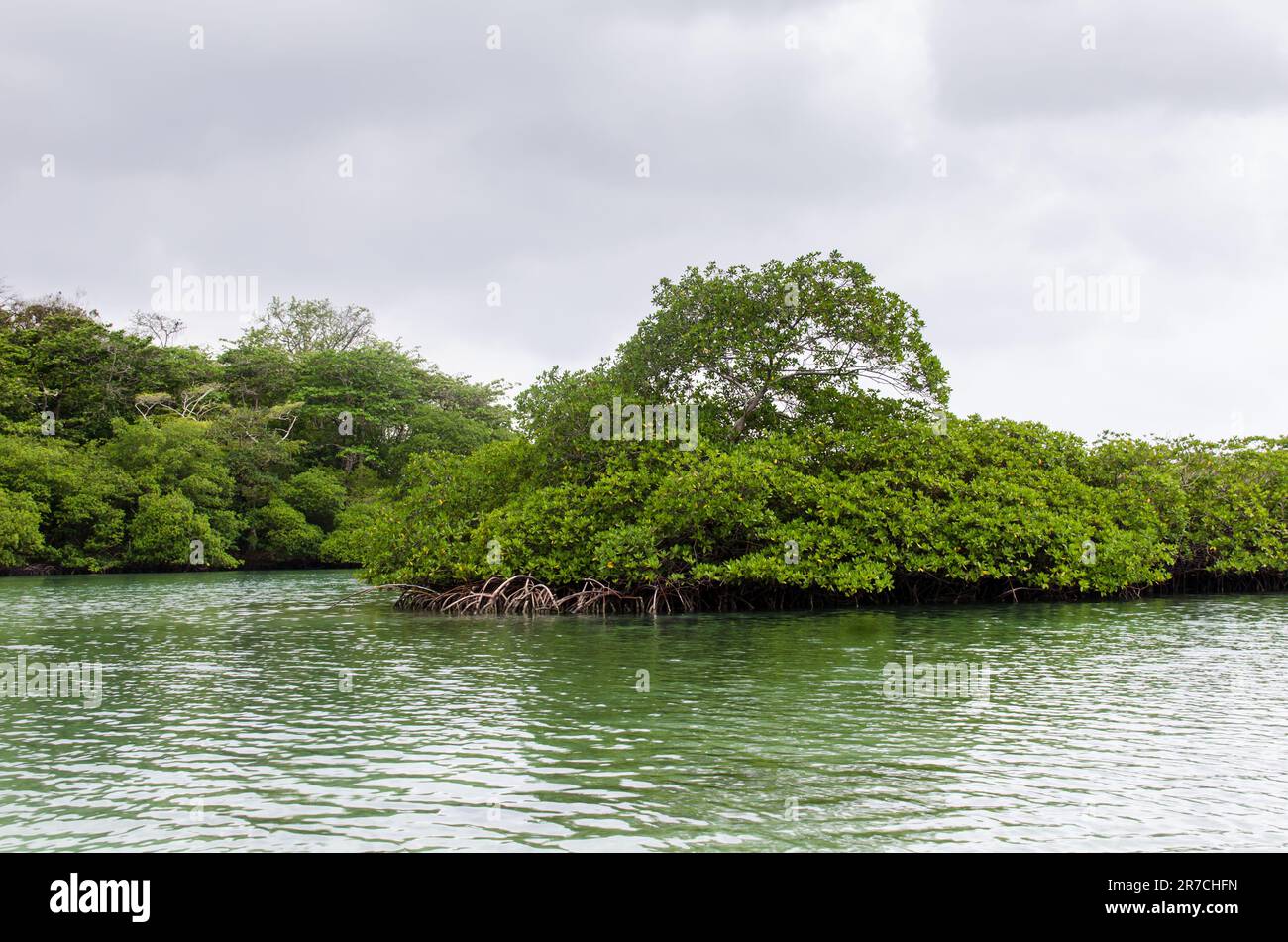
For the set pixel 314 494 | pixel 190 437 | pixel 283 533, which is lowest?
pixel 283 533

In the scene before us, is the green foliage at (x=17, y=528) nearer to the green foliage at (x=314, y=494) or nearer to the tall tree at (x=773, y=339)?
the green foliage at (x=314, y=494)

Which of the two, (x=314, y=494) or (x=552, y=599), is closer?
(x=552, y=599)

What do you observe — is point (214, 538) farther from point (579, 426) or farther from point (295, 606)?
point (579, 426)

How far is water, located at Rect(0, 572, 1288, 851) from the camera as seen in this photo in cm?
734

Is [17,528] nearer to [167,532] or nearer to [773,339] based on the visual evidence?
[167,532]

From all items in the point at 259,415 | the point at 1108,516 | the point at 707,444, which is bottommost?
the point at 1108,516

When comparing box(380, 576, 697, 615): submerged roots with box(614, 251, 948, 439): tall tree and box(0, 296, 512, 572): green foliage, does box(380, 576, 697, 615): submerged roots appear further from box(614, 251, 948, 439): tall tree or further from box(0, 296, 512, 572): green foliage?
box(0, 296, 512, 572): green foliage

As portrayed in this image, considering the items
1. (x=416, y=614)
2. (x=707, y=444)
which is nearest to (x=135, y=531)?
(x=416, y=614)

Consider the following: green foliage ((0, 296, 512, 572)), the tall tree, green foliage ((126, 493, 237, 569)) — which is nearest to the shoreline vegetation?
the tall tree

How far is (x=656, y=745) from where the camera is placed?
9914mm

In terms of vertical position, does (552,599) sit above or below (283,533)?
below

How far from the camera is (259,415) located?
57.0m

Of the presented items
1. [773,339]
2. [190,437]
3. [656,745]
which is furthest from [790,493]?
[190,437]
